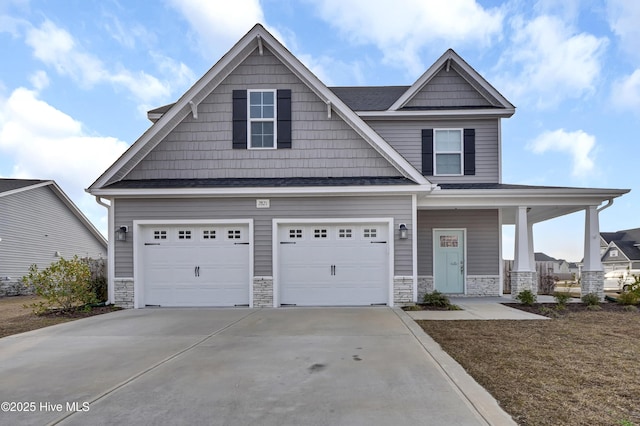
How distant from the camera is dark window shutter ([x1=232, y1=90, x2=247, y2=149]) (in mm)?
11273

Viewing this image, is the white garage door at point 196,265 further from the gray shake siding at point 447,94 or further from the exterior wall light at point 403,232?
the gray shake siding at point 447,94

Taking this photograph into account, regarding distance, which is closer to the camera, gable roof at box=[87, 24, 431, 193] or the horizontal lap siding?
gable roof at box=[87, 24, 431, 193]

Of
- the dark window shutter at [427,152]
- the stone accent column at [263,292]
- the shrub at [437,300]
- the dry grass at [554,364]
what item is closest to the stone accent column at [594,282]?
the dry grass at [554,364]

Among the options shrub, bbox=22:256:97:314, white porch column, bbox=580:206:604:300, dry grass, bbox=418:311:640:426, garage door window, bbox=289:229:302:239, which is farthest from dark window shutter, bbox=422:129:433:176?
shrub, bbox=22:256:97:314

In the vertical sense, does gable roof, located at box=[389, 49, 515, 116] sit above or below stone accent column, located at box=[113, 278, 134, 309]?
above

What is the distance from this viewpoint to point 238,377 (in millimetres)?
4879

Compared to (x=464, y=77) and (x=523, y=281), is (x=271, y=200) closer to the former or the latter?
(x=523, y=281)

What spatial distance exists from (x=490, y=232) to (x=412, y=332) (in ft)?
24.0

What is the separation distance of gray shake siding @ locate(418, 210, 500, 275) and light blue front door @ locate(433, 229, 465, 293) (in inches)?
7.3

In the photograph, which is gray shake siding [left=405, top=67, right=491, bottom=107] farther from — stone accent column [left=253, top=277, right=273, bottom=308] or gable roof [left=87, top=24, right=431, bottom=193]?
stone accent column [left=253, top=277, right=273, bottom=308]

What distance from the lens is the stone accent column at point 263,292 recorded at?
10.7m

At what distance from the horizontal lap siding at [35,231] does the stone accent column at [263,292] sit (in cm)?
1248

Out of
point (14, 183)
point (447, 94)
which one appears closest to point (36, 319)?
point (447, 94)

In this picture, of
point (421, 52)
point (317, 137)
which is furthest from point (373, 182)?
point (421, 52)
